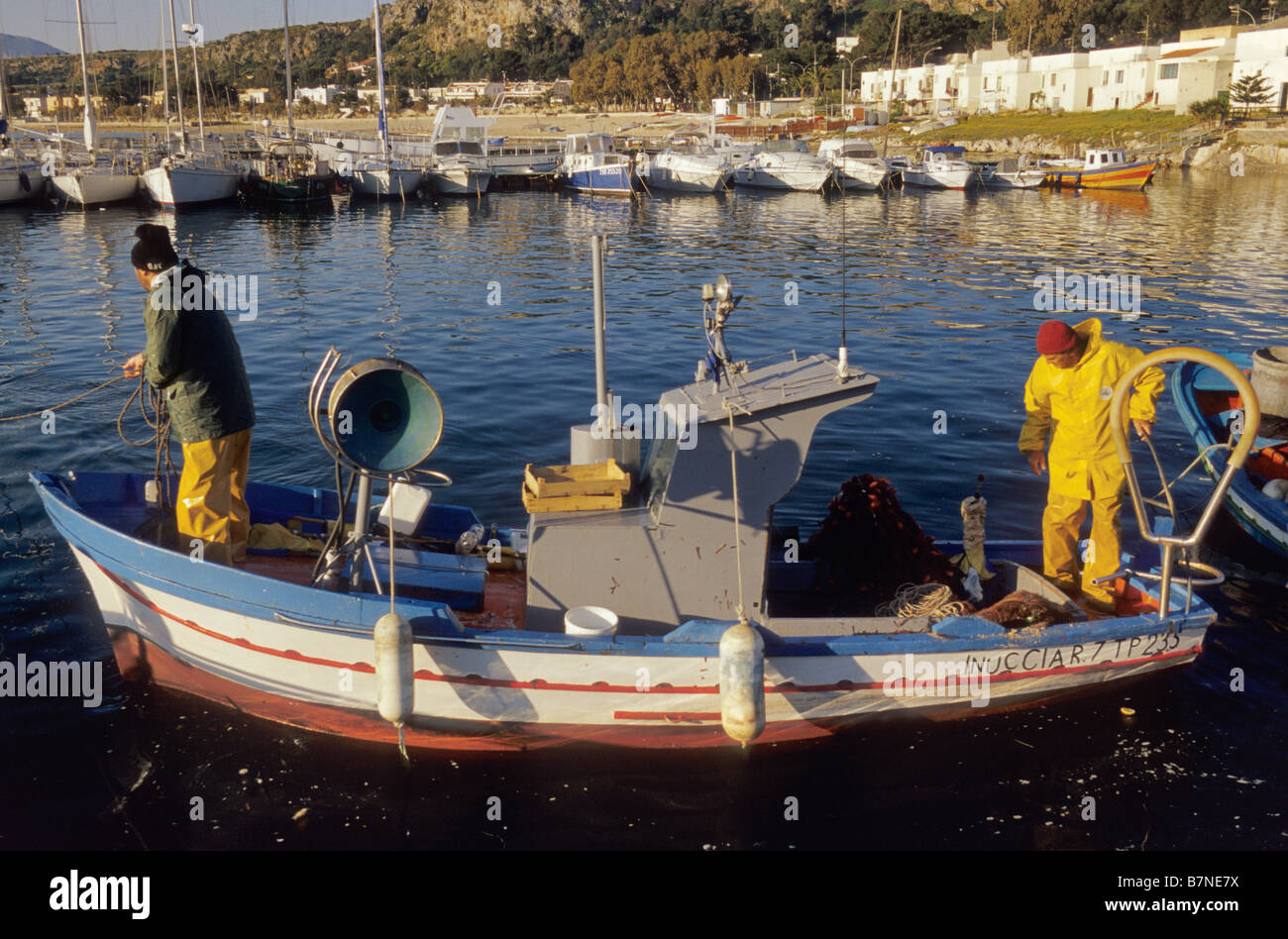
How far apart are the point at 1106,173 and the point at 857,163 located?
11796 mm

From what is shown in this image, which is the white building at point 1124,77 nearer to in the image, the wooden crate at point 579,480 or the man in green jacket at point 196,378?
the wooden crate at point 579,480

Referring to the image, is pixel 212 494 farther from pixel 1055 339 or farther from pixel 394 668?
pixel 1055 339

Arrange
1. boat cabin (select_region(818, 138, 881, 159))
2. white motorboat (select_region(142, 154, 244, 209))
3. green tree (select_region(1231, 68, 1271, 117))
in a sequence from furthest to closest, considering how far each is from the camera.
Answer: green tree (select_region(1231, 68, 1271, 117))
boat cabin (select_region(818, 138, 881, 159))
white motorboat (select_region(142, 154, 244, 209))

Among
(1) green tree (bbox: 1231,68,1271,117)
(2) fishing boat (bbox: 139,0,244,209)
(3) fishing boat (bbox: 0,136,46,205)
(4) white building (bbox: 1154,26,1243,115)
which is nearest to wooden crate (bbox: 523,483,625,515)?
(2) fishing boat (bbox: 139,0,244,209)

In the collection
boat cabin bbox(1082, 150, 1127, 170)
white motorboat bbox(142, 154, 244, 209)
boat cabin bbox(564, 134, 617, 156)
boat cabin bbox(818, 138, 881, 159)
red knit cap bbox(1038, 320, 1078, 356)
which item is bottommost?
red knit cap bbox(1038, 320, 1078, 356)

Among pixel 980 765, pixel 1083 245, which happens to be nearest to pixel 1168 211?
pixel 1083 245

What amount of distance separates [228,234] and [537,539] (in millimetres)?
34174

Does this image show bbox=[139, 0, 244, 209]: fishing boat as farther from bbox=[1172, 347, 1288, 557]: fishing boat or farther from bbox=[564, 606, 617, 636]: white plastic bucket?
bbox=[564, 606, 617, 636]: white plastic bucket

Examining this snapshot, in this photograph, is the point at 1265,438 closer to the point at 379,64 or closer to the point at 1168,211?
the point at 1168,211

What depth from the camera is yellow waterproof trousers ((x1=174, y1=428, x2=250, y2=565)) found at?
22.2ft

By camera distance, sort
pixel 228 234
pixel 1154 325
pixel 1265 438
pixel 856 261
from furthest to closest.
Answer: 1. pixel 228 234
2. pixel 856 261
3. pixel 1154 325
4. pixel 1265 438

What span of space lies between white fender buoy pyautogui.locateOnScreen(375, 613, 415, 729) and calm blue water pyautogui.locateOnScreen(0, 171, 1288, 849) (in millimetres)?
850

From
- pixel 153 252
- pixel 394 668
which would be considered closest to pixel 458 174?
pixel 153 252
